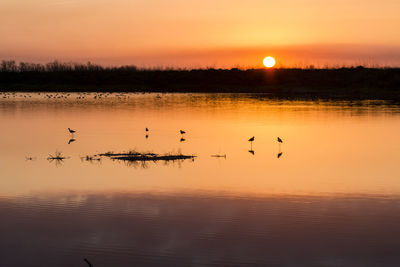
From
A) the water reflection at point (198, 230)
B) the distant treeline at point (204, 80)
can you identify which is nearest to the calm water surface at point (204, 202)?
the water reflection at point (198, 230)

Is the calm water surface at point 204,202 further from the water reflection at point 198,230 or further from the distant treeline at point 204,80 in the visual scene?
the distant treeline at point 204,80

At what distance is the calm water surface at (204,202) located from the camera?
10.9 m

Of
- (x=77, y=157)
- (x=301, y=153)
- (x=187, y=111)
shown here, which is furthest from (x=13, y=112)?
(x=301, y=153)

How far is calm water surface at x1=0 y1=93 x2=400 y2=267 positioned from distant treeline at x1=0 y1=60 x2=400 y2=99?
2580 inches

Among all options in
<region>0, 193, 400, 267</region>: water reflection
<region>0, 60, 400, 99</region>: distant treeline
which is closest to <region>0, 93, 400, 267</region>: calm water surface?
<region>0, 193, 400, 267</region>: water reflection

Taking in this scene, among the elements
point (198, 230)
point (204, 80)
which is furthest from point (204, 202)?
point (204, 80)

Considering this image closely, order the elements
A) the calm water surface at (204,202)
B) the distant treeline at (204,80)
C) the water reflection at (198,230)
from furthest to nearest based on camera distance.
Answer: the distant treeline at (204,80) → the calm water surface at (204,202) → the water reflection at (198,230)

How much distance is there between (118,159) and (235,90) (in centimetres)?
7453

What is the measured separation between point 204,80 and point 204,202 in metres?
94.2

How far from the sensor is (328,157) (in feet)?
76.6

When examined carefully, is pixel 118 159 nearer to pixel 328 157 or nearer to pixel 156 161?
pixel 156 161

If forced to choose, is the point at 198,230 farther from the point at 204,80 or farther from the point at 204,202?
the point at 204,80

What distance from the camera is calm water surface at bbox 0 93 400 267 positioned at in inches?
428

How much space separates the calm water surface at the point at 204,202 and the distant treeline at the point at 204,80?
6553cm
